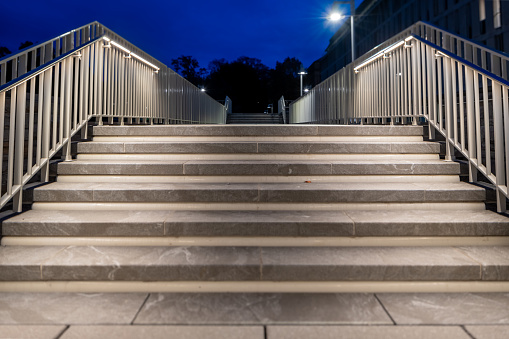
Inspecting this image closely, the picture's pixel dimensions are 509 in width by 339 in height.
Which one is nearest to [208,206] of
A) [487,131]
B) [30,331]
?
[30,331]

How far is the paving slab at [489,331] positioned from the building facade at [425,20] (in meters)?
19.1

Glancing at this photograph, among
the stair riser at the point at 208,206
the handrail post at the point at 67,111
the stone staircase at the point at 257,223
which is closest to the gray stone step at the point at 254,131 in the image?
the stone staircase at the point at 257,223

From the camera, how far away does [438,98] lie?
4238 millimetres

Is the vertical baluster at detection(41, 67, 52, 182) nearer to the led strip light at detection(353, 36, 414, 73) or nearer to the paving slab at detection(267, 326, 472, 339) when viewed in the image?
the paving slab at detection(267, 326, 472, 339)

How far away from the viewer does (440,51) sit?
4.09 meters

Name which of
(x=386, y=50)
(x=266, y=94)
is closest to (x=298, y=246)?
(x=386, y=50)

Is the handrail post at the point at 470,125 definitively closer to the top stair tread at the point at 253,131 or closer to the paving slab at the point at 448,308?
the top stair tread at the point at 253,131

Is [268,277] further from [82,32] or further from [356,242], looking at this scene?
[82,32]

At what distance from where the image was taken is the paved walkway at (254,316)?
2004 millimetres

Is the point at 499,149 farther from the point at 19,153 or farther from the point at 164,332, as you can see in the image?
the point at 19,153

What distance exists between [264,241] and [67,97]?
3064 millimetres

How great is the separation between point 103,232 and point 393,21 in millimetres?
42236

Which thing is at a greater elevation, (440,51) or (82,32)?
(82,32)

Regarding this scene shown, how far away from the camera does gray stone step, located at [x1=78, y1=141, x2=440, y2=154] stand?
4195 mm
